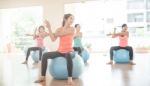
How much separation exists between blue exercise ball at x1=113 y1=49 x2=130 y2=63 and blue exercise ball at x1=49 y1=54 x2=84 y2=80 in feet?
6.91

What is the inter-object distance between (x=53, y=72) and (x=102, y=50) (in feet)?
20.9

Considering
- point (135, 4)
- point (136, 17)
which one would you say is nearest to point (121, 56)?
point (136, 17)

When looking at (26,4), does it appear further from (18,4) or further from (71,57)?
(71,57)

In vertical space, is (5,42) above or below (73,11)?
below

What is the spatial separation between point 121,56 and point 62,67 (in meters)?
2.45

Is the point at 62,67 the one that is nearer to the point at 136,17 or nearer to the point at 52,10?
the point at 136,17

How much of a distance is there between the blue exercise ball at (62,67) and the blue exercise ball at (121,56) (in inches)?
83.0

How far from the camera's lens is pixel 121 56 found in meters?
5.68

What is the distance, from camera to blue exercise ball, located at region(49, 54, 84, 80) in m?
3.61

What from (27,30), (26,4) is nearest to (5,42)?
(27,30)

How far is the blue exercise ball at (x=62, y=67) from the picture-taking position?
361 centimetres

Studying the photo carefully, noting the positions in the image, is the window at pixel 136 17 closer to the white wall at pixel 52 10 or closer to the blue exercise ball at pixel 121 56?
the white wall at pixel 52 10

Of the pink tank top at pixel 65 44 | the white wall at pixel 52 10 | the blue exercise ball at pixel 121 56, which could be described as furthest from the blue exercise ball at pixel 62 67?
the white wall at pixel 52 10

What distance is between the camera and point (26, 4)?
35.0 ft
